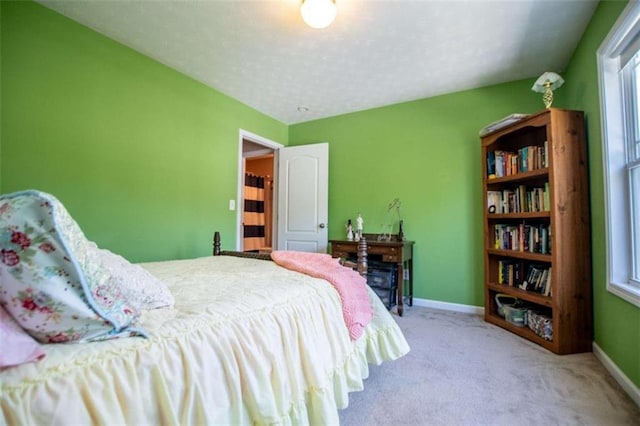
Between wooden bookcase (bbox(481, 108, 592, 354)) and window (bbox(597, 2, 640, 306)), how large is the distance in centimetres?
30

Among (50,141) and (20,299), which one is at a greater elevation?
(50,141)

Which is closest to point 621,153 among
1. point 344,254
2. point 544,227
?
point 544,227

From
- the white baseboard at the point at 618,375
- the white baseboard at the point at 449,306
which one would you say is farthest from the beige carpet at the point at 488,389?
the white baseboard at the point at 449,306

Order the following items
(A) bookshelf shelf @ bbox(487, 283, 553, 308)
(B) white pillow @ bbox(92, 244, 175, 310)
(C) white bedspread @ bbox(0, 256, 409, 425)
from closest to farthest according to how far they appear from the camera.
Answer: (C) white bedspread @ bbox(0, 256, 409, 425) < (B) white pillow @ bbox(92, 244, 175, 310) < (A) bookshelf shelf @ bbox(487, 283, 553, 308)

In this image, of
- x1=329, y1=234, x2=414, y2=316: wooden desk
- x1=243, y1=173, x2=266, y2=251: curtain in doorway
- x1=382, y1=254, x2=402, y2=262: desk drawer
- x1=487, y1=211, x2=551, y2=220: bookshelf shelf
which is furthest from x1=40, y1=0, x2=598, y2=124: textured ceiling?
x1=243, y1=173, x2=266, y2=251: curtain in doorway

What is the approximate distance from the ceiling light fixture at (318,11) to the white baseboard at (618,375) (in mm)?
2795

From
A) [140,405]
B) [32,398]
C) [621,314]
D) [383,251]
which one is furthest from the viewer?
[383,251]

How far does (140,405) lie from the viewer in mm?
673

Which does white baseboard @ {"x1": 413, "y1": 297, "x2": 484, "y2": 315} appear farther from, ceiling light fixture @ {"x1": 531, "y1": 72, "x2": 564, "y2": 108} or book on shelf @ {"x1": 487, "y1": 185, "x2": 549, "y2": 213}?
ceiling light fixture @ {"x1": 531, "y1": 72, "x2": 564, "y2": 108}

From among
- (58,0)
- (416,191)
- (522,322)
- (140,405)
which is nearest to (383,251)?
(416,191)

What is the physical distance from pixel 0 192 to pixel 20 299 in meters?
1.83

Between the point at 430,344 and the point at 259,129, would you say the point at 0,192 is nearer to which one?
the point at 259,129

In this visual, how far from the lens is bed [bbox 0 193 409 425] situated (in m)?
0.59

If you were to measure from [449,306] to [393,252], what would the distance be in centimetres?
94
